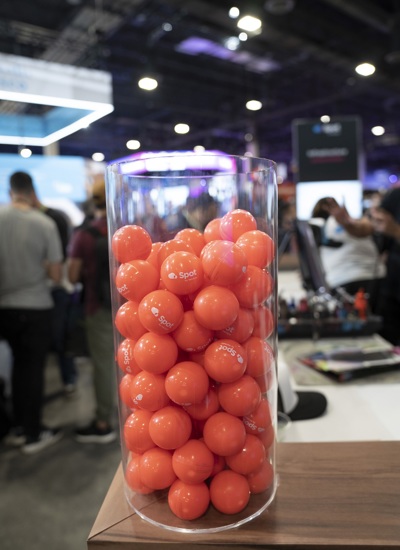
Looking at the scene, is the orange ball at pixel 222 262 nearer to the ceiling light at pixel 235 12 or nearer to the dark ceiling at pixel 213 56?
the ceiling light at pixel 235 12

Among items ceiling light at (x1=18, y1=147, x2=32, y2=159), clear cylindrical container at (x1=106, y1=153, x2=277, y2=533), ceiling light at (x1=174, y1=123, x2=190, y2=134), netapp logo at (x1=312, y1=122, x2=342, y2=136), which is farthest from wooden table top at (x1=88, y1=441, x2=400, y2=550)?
ceiling light at (x1=174, y1=123, x2=190, y2=134)

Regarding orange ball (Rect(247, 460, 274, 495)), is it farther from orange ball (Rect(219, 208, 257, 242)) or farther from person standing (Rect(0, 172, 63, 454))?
person standing (Rect(0, 172, 63, 454))

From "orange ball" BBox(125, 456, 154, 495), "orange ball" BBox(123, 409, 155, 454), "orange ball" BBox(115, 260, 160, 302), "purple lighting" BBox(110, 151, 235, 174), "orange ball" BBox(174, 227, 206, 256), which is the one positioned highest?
Answer: "purple lighting" BBox(110, 151, 235, 174)

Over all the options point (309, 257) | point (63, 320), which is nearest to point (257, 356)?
point (309, 257)

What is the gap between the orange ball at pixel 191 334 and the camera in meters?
0.61

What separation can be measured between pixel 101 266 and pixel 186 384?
1813 millimetres

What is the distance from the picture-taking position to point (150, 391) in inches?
24.7

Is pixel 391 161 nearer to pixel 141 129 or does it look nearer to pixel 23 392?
pixel 141 129

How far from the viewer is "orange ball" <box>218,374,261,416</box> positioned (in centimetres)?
62

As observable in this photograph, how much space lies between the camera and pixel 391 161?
21203 mm

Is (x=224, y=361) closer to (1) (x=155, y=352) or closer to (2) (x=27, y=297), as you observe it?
(1) (x=155, y=352)

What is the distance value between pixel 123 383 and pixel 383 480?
45 cm

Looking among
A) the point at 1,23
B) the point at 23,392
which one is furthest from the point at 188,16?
the point at 23,392

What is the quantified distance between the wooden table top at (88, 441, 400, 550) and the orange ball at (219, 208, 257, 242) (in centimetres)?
41
